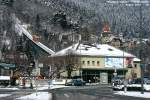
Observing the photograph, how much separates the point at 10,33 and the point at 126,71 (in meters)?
75.4

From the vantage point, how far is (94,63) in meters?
120

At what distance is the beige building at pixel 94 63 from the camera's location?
377 ft

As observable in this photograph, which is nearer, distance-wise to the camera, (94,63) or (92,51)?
(94,63)

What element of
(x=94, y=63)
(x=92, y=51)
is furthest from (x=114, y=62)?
(x=92, y=51)

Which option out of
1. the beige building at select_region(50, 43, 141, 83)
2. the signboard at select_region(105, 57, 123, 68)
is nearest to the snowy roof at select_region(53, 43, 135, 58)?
the beige building at select_region(50, 43, 141, 83)

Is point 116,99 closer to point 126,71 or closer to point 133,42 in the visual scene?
point 126,71

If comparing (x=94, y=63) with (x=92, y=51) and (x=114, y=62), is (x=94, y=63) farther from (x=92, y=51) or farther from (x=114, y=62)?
(x=114, y=62)

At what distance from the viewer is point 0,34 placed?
600ft

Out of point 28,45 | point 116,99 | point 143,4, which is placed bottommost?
point 116,99

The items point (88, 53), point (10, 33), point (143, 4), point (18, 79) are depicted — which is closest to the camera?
point (143, 4)

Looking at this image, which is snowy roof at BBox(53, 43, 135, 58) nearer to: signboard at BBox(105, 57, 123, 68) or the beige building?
the beige building

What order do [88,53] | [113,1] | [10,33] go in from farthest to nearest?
[10,33], [88,53], [113,1]

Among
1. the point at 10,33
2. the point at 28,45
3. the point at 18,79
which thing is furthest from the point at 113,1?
the point at 10,33

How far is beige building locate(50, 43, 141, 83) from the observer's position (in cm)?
11481
